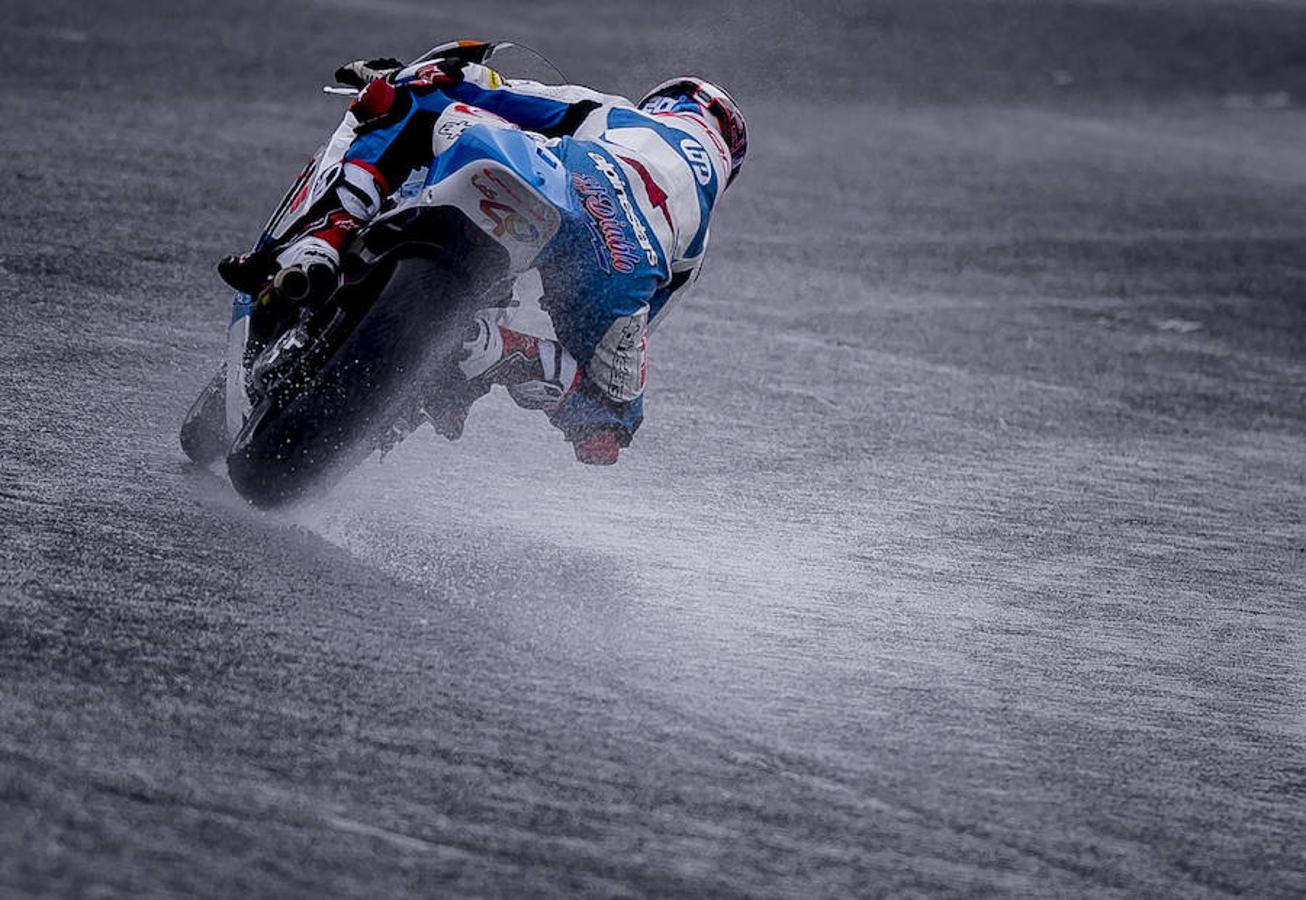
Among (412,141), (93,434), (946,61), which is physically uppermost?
(412,141)

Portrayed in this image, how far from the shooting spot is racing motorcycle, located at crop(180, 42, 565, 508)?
5.07m

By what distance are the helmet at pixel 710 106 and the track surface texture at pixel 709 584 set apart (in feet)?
3.08

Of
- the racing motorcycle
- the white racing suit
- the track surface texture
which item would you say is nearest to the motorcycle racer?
the white racing suit

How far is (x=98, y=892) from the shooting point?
11.3ft

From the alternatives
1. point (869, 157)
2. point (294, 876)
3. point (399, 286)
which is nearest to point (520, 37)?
point (869, 157)

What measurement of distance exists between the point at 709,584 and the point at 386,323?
1.34 metres

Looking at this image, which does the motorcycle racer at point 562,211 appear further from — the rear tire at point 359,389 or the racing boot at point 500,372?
the rear tire at point 359,389

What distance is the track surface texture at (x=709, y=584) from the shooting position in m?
4.01

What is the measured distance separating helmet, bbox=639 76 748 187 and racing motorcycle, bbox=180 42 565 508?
968 millimetres

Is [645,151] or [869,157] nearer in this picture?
[645,151]

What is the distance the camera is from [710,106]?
20.3 feet

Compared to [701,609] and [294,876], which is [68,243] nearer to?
[701,609]

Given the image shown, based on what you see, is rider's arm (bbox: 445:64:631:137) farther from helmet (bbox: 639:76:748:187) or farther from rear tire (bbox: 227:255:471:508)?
rear tire (bbox: 227:255:471:508)

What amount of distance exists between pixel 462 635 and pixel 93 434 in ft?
6.64
